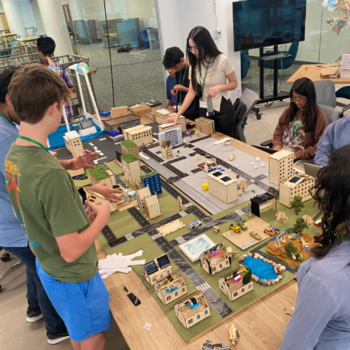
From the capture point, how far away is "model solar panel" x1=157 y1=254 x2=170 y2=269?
1481mm

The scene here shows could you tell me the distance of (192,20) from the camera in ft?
17.5

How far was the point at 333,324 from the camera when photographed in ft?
2.96

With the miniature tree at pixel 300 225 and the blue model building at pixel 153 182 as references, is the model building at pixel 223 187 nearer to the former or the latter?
the blue model building at pixel 153 182

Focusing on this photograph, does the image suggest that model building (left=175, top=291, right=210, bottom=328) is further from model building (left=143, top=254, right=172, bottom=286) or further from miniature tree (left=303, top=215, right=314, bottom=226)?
miniature tree (left=303, top=215, right=314, bottom=226)

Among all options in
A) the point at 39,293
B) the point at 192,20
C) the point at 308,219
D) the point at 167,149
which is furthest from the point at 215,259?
the point at 192,20

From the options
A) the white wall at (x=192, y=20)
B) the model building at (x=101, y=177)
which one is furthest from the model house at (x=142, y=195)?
the white wall at (x=192, y=20)

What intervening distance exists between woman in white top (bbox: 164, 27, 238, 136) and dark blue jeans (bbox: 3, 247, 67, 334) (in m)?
1.72

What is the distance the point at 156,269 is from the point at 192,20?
4924 mm

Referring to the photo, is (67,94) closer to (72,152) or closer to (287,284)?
→ (287,284)

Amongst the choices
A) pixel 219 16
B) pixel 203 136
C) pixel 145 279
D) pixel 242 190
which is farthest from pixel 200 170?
pixel 219 16

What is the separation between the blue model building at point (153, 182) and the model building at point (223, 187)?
34 centimetres

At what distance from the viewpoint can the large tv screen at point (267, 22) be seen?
5.20 meters

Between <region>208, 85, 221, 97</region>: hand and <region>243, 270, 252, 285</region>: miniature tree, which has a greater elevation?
<region>208, 85, 221, 97</region>: hand

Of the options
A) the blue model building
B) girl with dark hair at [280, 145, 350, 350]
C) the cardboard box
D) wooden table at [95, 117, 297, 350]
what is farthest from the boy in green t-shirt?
the cardboard box
